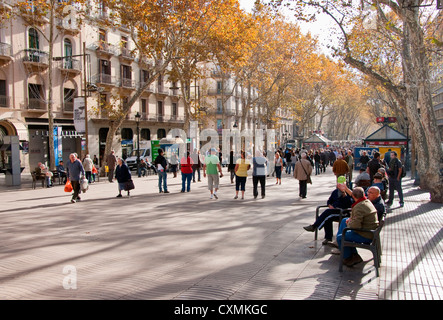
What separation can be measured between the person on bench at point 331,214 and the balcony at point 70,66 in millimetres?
27922

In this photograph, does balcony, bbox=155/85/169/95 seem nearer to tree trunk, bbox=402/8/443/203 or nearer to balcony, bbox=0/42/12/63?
balcony, bbox=0/42/12/63

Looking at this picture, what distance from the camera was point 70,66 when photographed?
30672 mm

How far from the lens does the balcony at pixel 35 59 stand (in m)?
27.0

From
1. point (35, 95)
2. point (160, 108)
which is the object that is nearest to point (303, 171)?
point (35, 95)

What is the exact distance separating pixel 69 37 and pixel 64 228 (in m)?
26.3

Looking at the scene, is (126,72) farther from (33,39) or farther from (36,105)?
(36,105)

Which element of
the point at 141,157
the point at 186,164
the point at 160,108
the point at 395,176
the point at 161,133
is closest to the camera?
the point at 395,176

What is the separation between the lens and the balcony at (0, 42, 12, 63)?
25.2 m

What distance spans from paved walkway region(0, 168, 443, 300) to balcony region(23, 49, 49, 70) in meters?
19.7

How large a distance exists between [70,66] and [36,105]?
15.2 feet

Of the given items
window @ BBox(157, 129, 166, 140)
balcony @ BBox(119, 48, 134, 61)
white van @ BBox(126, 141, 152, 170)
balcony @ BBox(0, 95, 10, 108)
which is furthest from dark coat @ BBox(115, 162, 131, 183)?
window @ BBox(157, 129, 166, 140)

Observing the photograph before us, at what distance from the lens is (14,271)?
532 centimetres
